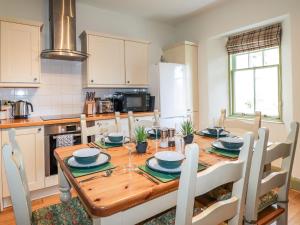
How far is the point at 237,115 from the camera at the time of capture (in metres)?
3.54

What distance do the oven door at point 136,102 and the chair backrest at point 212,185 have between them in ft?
7.97

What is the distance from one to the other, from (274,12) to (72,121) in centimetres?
289

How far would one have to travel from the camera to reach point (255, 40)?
308 centimetres

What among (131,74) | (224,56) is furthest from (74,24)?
(224,56)

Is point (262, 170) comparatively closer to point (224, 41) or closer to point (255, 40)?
point (255, 40)

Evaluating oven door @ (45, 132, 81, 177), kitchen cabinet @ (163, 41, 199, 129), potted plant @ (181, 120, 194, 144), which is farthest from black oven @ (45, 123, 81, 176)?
kitchen cabinet @ (163, 41, 199, 129)

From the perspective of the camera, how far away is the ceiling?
3.08 metres

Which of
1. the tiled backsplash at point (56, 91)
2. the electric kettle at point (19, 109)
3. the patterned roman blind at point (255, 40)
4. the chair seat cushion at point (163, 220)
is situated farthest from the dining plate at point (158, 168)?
the patterned roman blind at point (255, 40)

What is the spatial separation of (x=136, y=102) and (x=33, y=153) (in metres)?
1.57

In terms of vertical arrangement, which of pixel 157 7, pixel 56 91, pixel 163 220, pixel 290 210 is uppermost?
pixel 157 7

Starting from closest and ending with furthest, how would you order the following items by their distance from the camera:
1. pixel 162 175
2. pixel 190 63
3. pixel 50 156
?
pixel 162 175
pixel 50 156
pixel 190 63

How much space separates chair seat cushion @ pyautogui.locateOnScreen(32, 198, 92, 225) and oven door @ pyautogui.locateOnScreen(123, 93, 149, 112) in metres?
2.00

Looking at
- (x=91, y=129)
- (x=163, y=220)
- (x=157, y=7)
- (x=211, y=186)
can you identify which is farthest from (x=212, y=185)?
(x=157, y=7)

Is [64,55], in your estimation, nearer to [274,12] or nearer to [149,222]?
[149,222]
